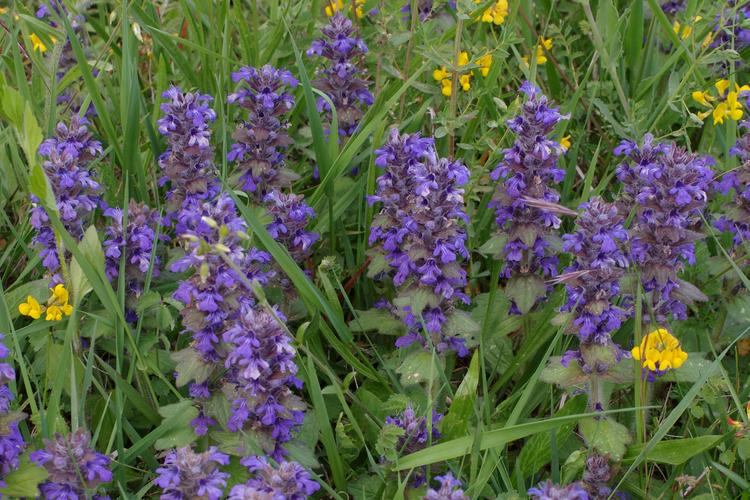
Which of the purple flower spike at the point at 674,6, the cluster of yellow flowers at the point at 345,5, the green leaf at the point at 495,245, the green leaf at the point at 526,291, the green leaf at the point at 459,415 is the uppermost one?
the cluster of yellow flowers at the point at 345,5

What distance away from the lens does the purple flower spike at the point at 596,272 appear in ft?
8.94

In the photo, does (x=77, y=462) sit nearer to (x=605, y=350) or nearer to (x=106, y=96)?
(x=605, y=350)

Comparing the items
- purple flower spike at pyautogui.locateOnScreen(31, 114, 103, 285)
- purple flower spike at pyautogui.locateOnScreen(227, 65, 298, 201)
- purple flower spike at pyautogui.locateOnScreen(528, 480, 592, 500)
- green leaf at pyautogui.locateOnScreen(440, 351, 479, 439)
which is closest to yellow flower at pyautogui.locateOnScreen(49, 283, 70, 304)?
purple flower spike at pyautogui.locateOnScreen(31, 114, 103, 285)

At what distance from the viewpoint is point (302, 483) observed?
2.35 meters

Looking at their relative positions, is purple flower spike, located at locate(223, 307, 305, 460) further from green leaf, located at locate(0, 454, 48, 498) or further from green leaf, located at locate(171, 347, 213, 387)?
green leaf, located at locate(0, 454, 48, 498)

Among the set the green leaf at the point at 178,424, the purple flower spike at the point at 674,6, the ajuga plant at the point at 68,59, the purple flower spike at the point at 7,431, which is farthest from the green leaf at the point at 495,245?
the purple flower spike at the point at 674,6

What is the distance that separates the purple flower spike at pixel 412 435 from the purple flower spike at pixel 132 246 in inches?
38.9

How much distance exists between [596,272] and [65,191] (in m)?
1.72

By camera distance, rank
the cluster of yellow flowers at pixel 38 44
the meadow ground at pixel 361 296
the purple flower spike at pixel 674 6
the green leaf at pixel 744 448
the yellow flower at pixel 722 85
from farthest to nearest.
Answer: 1. the purple flower spike at pixel 674 6
2. the cluster of yellow flowers at pixel 38 44
3. the yellow flower at pixel 722 85
4. the green leaf at pixel 744 448
5. the meadow ground at pixel 361 296

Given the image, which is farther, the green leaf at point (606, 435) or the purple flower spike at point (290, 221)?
the purple flower spike at point (290, 221)

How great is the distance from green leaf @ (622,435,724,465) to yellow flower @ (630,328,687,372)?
0.24 meters

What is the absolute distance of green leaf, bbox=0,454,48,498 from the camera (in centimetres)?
244

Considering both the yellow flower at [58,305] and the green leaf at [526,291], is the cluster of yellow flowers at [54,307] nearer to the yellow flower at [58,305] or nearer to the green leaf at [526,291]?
the yellow flower at [58,305]

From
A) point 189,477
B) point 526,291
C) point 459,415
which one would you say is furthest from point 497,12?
point 189,477
